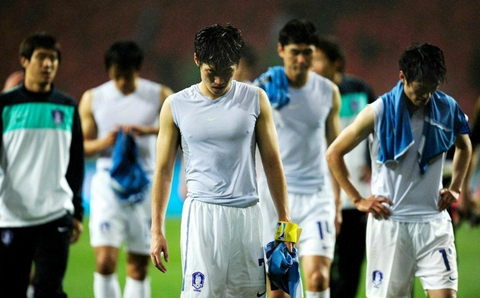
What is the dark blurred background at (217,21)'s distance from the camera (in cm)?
1973

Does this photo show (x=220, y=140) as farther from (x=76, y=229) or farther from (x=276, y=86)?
(x=76, y=229)

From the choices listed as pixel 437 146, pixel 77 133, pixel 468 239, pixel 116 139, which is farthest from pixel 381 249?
pixel 468 239

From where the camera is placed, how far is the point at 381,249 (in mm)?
5086

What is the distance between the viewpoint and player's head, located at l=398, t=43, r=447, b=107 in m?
4.80

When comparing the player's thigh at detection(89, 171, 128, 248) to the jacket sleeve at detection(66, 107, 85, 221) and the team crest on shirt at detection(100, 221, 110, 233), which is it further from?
the jacket sleeve at detection(66, 107, 85, 221)

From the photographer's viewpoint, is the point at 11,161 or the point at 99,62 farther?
the point at 99,62

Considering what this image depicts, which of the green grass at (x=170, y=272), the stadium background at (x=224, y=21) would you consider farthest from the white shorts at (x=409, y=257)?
the stadium background at (x=224, y=21)

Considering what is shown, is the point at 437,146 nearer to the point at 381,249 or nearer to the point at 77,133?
the point at 381,249

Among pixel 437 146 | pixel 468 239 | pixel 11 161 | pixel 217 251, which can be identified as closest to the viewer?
pixel 217 251

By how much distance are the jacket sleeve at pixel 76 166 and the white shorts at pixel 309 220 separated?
1.32 m

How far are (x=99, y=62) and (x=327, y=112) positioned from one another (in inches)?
603

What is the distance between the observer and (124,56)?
714cm

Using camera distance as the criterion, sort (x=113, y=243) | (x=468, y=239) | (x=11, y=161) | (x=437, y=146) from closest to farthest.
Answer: (x=437, y=146)
(x=11, y=161)
(x=113, y=243)
(x=468, y=239)

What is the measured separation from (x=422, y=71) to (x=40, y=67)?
2.67 meters
